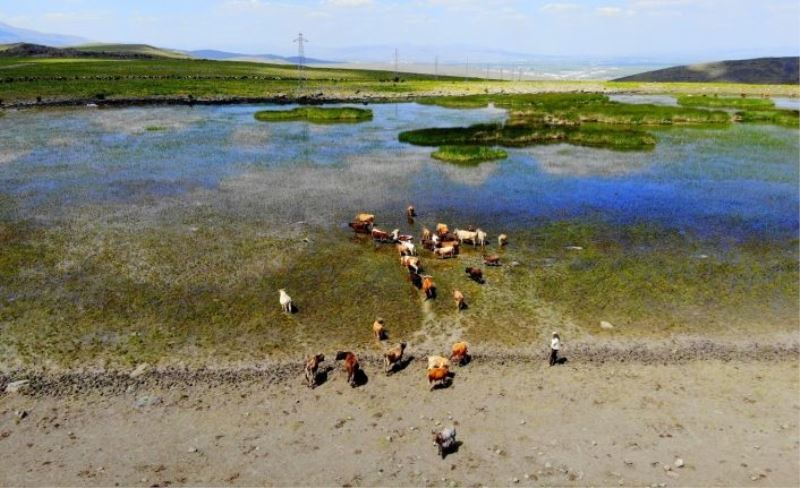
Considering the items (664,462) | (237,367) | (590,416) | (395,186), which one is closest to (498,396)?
(590,416)

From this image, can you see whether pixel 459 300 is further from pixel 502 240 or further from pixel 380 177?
pixel 380 177

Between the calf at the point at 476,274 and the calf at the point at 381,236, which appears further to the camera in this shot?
the calf at the point at 381,236

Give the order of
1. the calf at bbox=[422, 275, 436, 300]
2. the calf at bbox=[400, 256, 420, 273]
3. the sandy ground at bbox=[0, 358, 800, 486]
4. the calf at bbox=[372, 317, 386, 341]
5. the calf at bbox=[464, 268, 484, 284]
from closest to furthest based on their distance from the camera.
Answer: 1. the sandy ground at bbox=[0, 358, 800, 486]
2. the calf at bbox=[372, 317, 386, 341]
3. the calf at bbox=[422, 275, 436, 300]
4. the calf at bbox=[464, 268, 484, 284]
5. the calf at bbox=[400, 256, 420, 273]

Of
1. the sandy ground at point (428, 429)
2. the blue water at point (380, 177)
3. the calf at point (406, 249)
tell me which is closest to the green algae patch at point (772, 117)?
the blue water at point (380, 177)

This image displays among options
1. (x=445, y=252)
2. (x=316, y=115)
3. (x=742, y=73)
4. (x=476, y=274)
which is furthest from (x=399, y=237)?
(x=742, y=73)

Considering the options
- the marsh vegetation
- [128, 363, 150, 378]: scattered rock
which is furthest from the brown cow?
[128, 363, 150, 378]: scattered rock

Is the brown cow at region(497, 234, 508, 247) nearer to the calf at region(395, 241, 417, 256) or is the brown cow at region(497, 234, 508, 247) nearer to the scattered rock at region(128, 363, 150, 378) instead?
the calf at region(395, 241, 417, 256)

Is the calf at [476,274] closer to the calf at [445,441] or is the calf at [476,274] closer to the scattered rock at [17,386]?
the calf at [445,441]
